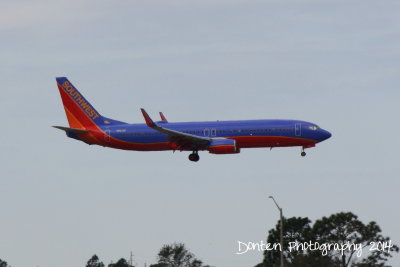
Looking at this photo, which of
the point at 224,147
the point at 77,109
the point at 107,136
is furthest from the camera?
the point at 77,109

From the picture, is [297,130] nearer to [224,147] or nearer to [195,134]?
[224,147]

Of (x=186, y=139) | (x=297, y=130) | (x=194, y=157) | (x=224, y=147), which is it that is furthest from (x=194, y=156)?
(x=297, y=130)

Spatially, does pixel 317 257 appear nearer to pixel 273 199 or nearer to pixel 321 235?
pixel 321 235

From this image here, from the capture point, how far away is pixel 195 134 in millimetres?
106188

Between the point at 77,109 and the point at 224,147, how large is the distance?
1910 cm

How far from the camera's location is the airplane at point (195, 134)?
10369 centimetres

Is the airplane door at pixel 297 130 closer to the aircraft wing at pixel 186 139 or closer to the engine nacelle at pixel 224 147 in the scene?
the engine nacelle at pixel 224 147

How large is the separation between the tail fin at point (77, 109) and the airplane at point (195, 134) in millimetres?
103

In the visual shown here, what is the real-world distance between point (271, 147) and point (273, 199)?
23812 mm

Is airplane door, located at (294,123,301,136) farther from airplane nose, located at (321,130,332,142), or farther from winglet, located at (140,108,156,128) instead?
winglet, located at (140,108,156,128)

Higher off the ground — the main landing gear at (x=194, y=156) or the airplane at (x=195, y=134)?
the airplane at (x=195, y=134)

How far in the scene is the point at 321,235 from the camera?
117 meters

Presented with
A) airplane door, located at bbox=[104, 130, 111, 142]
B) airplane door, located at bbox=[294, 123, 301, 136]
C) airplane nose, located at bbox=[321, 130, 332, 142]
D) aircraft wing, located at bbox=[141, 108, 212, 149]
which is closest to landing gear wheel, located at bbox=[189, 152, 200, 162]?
aircraft wing, located at bbox=[141, 108, 212, 149]

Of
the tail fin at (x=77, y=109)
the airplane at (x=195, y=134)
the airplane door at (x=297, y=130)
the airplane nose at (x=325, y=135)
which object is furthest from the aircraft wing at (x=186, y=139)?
the airplane nose at (x=325, y=135)
